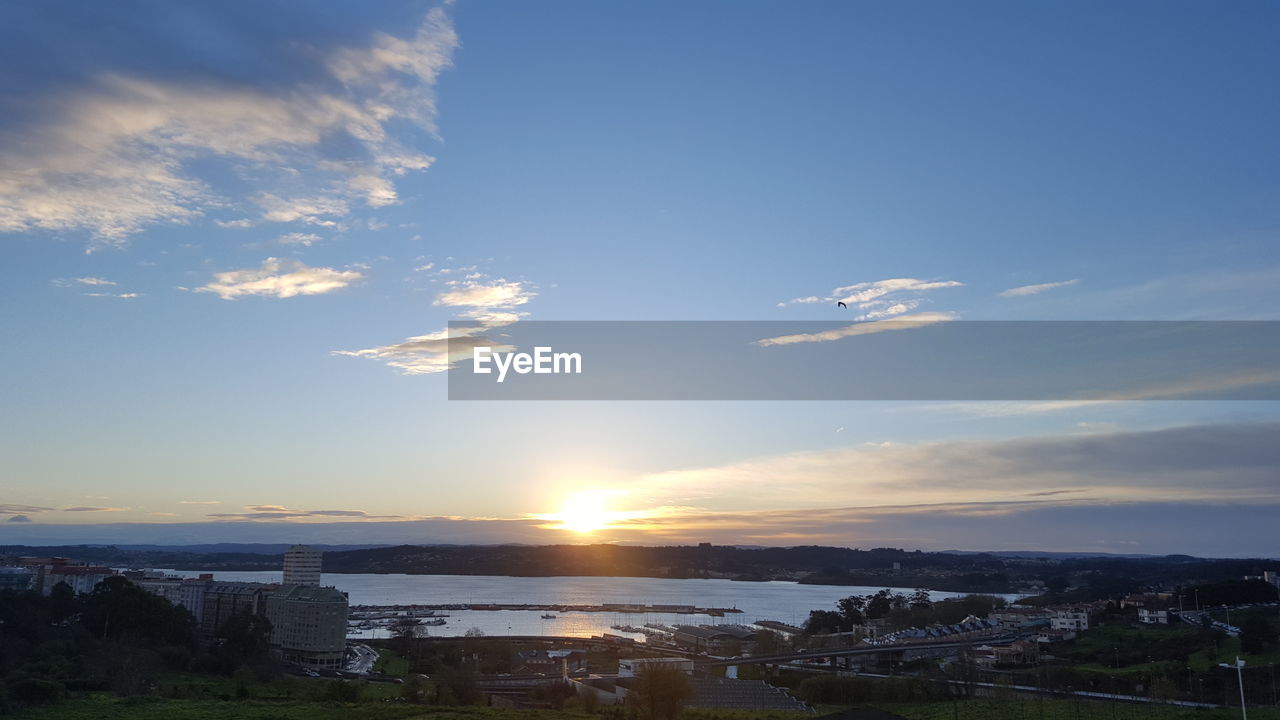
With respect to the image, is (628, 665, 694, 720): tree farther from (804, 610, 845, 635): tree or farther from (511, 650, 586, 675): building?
(804, 610, 845, 635): tree

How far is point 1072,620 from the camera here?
52969mm

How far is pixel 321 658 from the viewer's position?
5034 centimetres

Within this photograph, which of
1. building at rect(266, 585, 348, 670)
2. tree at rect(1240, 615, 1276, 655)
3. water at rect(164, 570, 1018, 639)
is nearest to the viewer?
tree at rect(1240, 615, 1276, 655)

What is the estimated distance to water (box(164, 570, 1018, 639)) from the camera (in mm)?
87688

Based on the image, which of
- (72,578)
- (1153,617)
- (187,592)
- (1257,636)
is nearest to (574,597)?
(187,592)

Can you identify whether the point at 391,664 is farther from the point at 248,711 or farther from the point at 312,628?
the point at 248,711

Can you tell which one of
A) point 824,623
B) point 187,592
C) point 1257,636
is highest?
point 1257,636

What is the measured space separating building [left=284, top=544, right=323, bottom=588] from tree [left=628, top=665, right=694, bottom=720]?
83.5m

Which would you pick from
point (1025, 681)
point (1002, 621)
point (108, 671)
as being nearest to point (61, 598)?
point (108, 671)

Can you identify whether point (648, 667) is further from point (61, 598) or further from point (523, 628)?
point (523, 628)

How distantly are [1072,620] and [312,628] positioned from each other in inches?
1901

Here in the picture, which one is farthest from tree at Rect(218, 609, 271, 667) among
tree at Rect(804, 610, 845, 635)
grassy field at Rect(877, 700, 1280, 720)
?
tree at Rect(804, 610, 845, 635)

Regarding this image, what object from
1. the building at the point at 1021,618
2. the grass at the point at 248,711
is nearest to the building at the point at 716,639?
the building at the point at 1021,618

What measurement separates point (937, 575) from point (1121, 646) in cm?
11843
